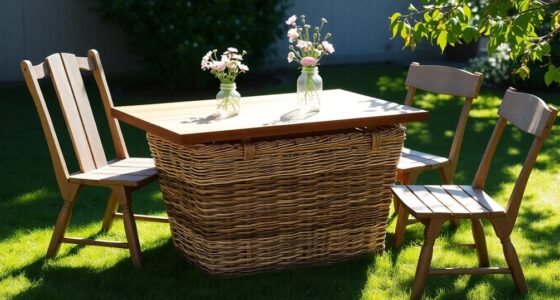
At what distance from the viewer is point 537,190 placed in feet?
18.6

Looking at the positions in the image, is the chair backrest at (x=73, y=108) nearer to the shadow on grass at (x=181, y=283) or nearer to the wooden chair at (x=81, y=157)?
the wooden chair at (x=81, y=157)

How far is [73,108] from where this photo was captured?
174 inches

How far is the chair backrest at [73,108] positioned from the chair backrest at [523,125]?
194cm

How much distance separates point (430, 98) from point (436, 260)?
15.1 ft

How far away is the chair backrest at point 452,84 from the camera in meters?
4.57

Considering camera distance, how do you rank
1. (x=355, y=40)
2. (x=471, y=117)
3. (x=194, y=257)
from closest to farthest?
(x=194, y=257) → (x=471, y=117) → (x=355, y=40)

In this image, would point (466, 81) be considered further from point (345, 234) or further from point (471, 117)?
point (471, 117)

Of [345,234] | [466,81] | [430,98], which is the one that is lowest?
[430,98]

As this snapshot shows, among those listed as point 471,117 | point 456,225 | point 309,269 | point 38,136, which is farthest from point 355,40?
point 309,269

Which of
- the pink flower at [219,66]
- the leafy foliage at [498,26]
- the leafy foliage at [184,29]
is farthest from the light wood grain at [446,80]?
the leafy foliage at [184,29]

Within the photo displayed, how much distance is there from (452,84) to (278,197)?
1.34m

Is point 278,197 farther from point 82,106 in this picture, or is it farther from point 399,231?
point 82,106

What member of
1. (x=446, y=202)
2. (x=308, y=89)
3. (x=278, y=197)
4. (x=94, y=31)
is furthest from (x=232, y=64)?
(x=94, y=31)

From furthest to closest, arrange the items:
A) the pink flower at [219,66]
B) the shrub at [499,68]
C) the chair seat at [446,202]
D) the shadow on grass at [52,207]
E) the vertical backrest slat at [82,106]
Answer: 1. the shrub at [499,68]
2. the shadow on grass at [52,207]
3. the vertical backrest slat at [82,106]
4. the pink flower at [219,66]
5. the chair seat at [446,202]
